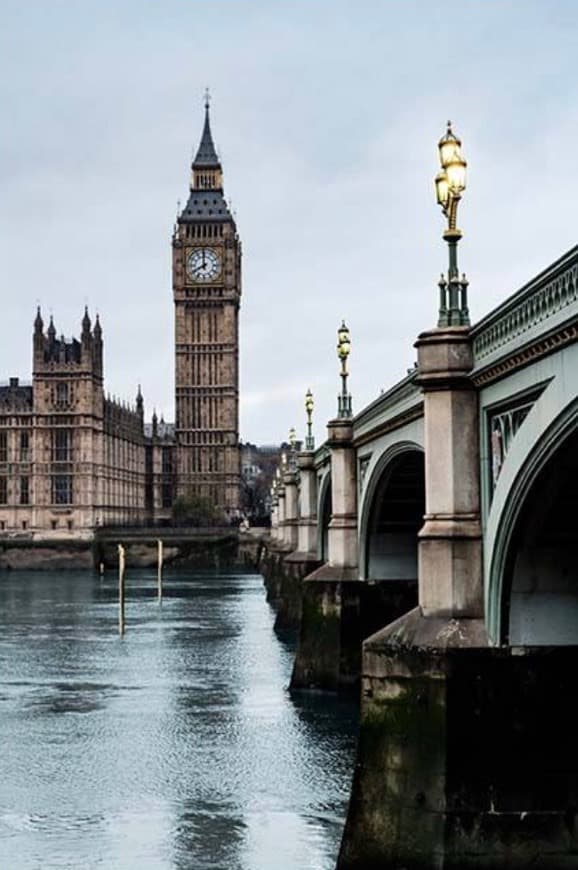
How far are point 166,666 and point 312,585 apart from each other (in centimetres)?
1107

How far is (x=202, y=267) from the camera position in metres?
161

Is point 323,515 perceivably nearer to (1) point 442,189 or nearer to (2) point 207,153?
(1) point 442,189

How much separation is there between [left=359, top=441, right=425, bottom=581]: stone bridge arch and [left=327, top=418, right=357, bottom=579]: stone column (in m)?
0.61

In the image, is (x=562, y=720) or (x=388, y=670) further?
(x=388, y=670)

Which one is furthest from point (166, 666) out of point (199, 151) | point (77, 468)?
point (199, 151)

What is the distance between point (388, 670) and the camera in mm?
16922

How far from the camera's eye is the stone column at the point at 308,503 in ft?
174

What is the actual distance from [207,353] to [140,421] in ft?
36.9

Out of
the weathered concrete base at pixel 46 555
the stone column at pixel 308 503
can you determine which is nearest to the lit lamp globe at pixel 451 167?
the stone column at pixel 308 503

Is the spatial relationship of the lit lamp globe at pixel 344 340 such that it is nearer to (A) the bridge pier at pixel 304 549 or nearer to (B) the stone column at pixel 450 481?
(B) the stone column at pixel 450 481

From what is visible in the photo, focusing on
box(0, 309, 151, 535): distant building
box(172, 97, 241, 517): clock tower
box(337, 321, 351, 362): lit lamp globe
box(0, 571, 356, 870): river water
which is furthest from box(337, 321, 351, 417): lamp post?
box(172, 97, 241, 517): clock tower

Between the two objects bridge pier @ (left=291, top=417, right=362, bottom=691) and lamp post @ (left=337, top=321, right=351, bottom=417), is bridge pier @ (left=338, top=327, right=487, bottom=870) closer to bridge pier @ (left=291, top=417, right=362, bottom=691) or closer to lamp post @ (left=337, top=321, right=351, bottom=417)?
lamp post @ (left=337, top=321, right=351, bottom=417)

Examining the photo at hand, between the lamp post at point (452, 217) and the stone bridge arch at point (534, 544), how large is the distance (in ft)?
8.22

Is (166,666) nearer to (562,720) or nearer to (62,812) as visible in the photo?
(62,812)
